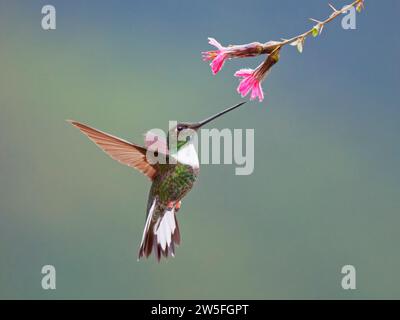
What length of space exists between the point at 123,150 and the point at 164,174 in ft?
0.25

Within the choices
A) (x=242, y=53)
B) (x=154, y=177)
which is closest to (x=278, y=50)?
(x=242, y=53)

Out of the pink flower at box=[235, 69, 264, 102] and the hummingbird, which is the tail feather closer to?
the hummingbird

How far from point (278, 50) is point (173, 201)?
224 mm

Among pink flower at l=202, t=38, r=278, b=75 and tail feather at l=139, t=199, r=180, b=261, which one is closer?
pink flower at l=202, t=38, r=278, b=75

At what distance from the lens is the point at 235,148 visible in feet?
1.94

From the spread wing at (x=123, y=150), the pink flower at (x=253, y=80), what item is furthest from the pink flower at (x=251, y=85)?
the spread wing at (x=123, y=150)

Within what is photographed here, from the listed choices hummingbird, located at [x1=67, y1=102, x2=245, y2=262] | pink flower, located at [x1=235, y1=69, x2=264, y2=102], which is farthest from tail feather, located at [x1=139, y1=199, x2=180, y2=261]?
pink flower, located at [x1=235, y1=69, x2=264, y2=102]

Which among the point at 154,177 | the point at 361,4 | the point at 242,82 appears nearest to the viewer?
the point at 361,4

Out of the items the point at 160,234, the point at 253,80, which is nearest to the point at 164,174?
the point at 160,234

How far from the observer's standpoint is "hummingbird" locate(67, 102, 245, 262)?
2.29 ft

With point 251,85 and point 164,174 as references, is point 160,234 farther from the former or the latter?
point 251,85

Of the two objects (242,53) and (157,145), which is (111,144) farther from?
(242,53)

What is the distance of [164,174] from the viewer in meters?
0.78

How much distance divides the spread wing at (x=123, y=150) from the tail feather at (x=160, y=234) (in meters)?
0.05
